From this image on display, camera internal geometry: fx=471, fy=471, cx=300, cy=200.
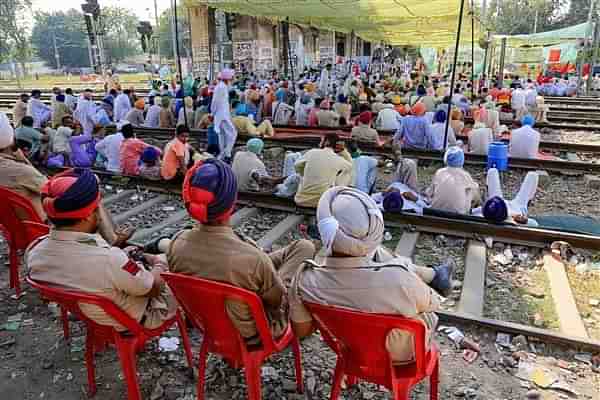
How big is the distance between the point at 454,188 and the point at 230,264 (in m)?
3.89

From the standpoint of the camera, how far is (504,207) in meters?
5.09

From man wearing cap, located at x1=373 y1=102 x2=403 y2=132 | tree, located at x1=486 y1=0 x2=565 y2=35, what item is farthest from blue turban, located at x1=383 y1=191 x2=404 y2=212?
tree, located at x1=486 y1=0 x2=565 y2=35

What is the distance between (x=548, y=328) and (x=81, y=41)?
262 ft

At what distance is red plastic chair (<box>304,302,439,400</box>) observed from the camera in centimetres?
188

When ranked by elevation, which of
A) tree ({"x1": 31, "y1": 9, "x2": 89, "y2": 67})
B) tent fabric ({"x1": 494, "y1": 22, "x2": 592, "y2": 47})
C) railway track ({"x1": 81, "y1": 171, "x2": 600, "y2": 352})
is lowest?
railway track ({"x1": 81, "y1": 171, "x2": 600, "y2": 352})

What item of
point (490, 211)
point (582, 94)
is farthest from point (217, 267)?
point (582, 94)

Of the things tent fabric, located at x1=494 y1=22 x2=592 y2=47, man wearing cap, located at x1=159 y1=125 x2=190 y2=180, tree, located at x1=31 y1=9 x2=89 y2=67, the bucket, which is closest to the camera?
man wearing cap, located at x1=159 y1=125 x2=190 y2=180

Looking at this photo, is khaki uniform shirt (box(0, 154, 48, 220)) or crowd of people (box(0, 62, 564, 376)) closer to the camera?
crowd of people (box(0, 62, 564, 376))

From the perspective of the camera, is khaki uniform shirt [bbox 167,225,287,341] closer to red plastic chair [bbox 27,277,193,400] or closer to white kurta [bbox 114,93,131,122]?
red plastic chair [bbox 27,277,193,400]

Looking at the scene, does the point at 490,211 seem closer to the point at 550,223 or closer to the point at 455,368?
the point at 550,223

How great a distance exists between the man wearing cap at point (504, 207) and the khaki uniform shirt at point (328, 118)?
6.66 meters

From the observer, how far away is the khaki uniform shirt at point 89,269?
229cm

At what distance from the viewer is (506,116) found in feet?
44.7

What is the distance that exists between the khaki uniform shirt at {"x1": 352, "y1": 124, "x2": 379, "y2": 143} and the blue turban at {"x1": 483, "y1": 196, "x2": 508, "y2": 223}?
4466 millimetres
